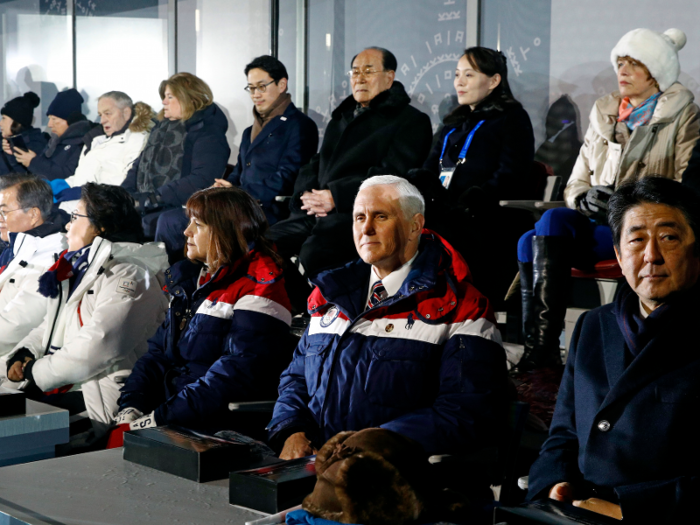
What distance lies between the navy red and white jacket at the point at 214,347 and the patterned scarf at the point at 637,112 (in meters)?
1.73

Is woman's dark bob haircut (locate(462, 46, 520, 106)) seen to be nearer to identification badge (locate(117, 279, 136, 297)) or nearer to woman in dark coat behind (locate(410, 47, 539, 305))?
woman in dark coat behind (locate(410, 47, 539, 305))

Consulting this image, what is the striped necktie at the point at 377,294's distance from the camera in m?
2.29

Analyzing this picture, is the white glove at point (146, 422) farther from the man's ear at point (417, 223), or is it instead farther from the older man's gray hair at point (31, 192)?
the older man's gray hair at point (31, 192)

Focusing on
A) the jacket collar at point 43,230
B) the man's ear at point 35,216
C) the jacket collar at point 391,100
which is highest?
the jacket collar at point 391,100

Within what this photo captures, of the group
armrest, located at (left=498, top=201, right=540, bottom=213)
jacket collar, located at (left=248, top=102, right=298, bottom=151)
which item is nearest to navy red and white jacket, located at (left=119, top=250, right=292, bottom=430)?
armrest, located at (left=498, top=201, right=540, bottom=213)

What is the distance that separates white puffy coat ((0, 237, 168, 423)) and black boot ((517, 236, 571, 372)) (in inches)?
64.3

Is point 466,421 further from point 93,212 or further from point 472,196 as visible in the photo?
point 93,212

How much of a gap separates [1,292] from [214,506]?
11.0 feet

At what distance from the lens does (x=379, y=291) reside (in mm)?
2320

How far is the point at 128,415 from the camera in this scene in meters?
2.84

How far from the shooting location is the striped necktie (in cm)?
229

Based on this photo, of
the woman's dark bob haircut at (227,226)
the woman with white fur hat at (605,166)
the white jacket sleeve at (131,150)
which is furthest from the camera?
the white jacket sleeve at (131,150)

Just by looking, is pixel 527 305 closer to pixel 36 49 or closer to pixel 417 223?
pixel 417 223

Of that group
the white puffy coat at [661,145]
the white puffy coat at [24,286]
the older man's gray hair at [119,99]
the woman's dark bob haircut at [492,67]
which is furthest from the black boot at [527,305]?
the older man's gray hair at [119,99]
